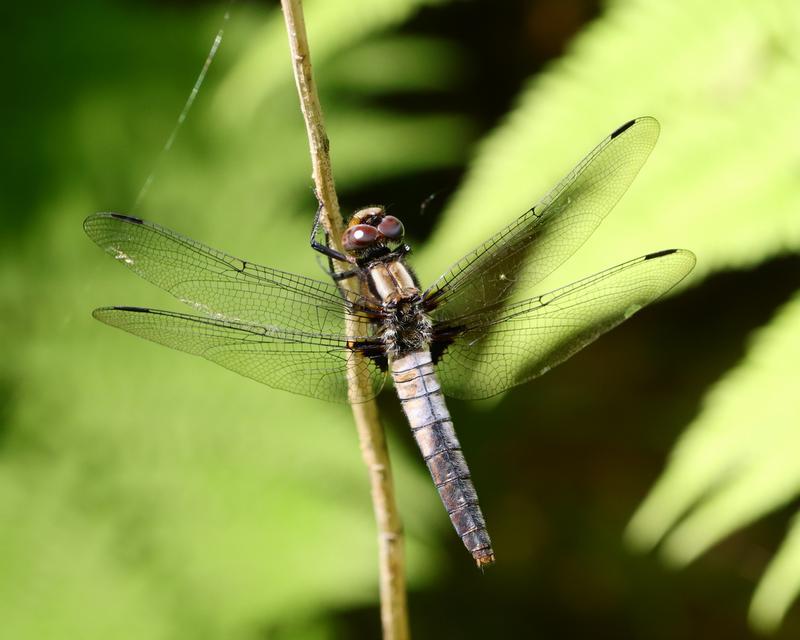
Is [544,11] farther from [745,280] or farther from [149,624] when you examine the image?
[149,624]

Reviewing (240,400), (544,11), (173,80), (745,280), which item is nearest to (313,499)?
(240,400)

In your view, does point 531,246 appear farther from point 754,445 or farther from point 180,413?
point 180,413

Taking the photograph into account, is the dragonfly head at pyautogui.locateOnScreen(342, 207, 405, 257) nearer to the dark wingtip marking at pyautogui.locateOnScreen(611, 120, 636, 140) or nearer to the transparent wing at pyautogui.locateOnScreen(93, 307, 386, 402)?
the transparent wing at pyautogui.locateOnScreen(93, 307, 386, 402)

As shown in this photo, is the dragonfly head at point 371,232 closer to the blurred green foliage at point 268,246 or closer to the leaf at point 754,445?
the blurred green foliage at point 268,246

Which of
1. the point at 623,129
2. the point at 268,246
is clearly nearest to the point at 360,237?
the point at 623,129

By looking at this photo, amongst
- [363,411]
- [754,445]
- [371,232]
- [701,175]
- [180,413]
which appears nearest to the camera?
[363,411]

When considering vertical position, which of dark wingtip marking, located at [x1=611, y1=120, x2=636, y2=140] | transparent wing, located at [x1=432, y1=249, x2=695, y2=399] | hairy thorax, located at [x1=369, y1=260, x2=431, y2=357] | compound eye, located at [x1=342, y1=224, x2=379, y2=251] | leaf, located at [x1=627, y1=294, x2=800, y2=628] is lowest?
leaf, located at [x1=627, y1=294, x2=800, y2=628]

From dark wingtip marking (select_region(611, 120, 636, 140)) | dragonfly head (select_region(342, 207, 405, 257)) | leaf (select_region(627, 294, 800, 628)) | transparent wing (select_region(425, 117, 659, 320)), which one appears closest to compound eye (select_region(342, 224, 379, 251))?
dragonfly head (select_region(342, 207, 405, 257))

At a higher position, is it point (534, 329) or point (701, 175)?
point (701, 175)
